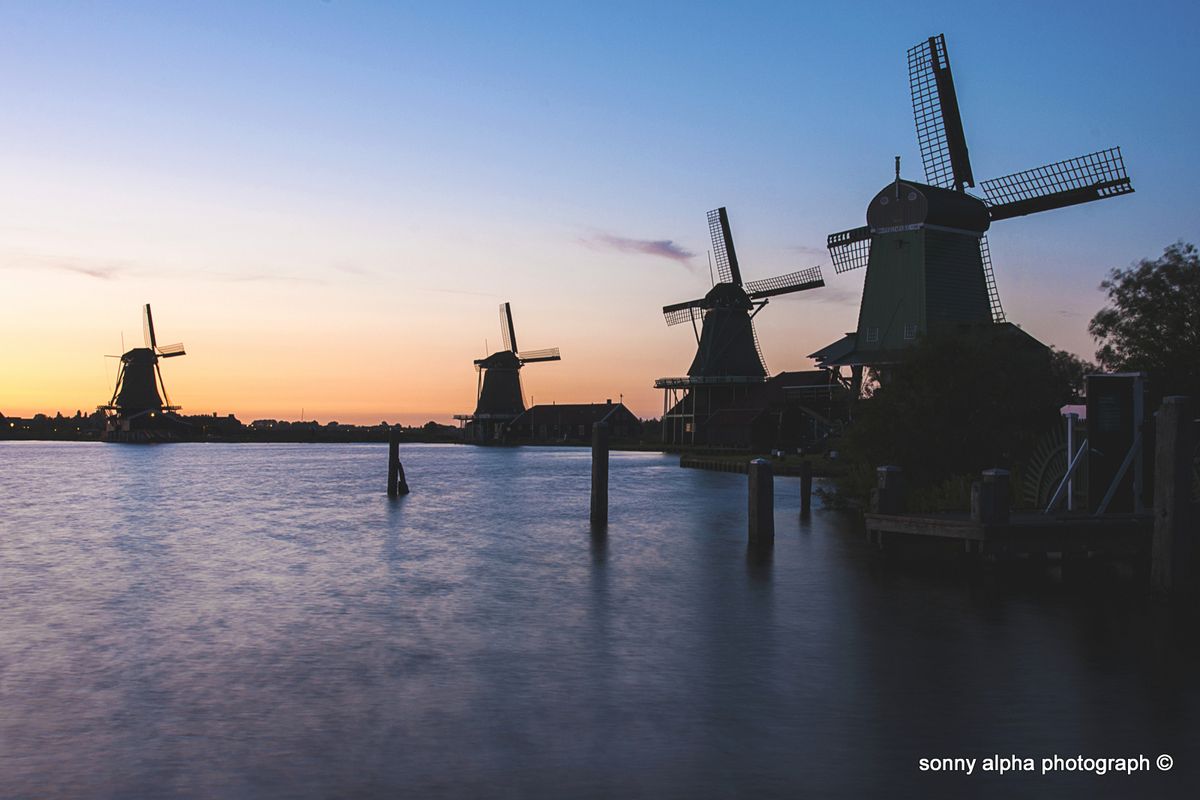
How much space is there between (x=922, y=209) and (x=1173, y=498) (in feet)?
97.4

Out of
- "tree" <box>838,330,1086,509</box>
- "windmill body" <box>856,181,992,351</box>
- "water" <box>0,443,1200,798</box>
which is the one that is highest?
"windmill body" <box>856,181,992,351</box>

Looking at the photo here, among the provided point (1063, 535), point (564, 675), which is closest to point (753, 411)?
point (1063, 535)

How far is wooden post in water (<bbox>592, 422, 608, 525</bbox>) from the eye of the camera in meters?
25.9

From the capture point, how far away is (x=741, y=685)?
37.5 ft

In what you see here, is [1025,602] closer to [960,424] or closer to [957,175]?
[960,424]

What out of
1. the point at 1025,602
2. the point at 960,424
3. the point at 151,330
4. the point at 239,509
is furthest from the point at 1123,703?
the point at 151,330

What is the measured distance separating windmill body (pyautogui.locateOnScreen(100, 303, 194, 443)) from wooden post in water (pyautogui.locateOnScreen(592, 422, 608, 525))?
4768 inches

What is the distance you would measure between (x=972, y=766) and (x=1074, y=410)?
11183 millimetres

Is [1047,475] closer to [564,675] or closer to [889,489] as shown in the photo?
[889,489]

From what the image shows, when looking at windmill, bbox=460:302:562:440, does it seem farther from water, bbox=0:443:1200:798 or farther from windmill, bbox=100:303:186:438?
water, bbox=0:443:1200:798

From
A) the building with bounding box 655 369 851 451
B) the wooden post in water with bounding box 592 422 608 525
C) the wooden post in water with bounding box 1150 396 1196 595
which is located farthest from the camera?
the building with bounding box 655 369 851 451

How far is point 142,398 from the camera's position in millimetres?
134500

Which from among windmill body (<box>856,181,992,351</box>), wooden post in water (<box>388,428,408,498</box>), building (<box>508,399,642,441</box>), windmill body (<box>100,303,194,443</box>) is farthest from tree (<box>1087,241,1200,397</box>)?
windmill body (<box>100,303,194,443</box>)

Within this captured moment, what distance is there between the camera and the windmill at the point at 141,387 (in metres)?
134
